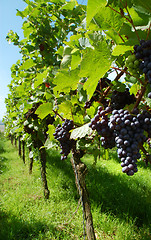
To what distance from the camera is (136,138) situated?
2.73ft

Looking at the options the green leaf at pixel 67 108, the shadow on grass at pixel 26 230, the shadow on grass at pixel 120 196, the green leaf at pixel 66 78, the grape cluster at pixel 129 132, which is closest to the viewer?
the grape cluster at pixel 129 132

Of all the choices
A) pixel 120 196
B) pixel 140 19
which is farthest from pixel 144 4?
pixel 120 196

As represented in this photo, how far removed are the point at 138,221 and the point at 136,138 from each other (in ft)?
11.7

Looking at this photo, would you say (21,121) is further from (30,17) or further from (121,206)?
(121,206)

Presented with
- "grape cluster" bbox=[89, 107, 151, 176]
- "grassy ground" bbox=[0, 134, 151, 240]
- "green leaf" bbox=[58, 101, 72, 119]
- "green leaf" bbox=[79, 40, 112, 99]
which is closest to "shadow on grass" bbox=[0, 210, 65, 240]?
"grassy ground" bbox=[0, 134, 151, 240]

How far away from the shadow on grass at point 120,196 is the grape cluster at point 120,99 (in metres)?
2.83

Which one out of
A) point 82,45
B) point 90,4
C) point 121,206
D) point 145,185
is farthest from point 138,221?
point 90,4

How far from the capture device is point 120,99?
3.36 feet

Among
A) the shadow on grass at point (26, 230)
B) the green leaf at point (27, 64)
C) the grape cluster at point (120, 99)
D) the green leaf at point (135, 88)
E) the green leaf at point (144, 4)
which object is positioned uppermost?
the green leaf at point (27, 64)

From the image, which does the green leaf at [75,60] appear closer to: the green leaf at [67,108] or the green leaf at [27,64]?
the green leaf at [67,108]

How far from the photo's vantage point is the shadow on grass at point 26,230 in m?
3.19

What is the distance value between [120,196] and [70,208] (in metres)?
1.30

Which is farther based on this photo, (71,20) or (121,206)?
(121,206)

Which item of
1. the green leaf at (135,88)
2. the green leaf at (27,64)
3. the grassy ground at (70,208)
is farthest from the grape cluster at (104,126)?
the green leaf at (27,64)
